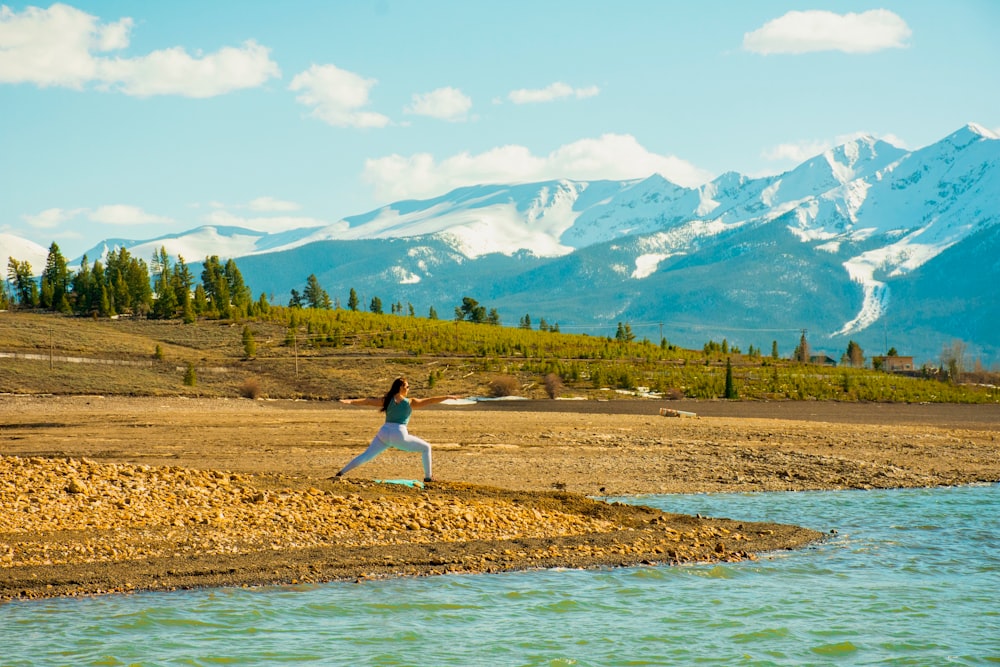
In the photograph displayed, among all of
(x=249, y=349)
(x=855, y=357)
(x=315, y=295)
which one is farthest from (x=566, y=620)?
(x=315, y=295)

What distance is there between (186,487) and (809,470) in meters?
15.1

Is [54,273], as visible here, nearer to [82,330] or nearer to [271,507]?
[82,330]

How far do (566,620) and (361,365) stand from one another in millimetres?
53443

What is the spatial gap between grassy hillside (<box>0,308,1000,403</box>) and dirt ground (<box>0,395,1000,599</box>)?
14.2m

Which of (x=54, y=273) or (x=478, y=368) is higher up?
(x=54, y=273)

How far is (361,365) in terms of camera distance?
219ft

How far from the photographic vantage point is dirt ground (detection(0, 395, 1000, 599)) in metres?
15.8

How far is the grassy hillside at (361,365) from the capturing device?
56.1 meters

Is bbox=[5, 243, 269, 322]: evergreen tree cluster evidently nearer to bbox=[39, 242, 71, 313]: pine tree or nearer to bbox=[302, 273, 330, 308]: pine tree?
bbox=[39, 242, 71, 313]: pine tree

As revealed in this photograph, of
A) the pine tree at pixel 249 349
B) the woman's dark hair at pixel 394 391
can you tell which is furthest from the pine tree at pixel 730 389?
the woman's dark hair at pixel 394 391

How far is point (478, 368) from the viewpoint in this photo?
6769 centimetres

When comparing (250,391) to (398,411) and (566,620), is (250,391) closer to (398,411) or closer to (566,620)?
(398,411)

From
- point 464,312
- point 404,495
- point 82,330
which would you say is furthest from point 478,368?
point 464,312

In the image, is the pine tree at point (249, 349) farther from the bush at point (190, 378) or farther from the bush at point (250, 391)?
the bush at point (250, 391)
